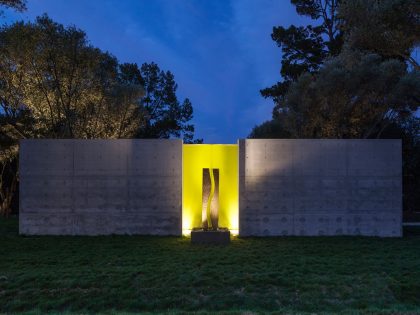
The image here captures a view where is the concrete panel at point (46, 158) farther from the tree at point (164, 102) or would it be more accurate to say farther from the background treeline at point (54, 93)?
the tree at point (164, 102)

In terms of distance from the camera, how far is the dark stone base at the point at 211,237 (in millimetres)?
9188

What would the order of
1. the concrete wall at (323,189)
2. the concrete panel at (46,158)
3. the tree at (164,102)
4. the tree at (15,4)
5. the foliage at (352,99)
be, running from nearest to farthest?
the tree at (15,4)
the concrete wall at (323,189)
the concrete panel at (46,158)
the foliage at (352,99)
the tree at (164,102)

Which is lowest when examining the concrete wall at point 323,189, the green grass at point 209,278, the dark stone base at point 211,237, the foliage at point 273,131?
the green grass at point 209,278

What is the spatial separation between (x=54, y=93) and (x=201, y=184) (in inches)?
296

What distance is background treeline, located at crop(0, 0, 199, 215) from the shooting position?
1377cm

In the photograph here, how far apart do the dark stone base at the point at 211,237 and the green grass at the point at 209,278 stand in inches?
16.7

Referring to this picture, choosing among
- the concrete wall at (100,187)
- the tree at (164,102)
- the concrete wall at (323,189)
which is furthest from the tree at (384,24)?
the tree at (164,102)

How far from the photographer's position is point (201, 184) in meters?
10.9

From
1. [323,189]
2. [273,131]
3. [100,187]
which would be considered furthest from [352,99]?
[100,187]

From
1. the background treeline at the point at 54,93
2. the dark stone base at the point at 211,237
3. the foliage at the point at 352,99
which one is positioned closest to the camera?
the dark stone base at the point at 211,237

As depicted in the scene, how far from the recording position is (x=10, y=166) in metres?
18.0

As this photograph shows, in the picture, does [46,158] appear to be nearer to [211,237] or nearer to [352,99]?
[211,237]

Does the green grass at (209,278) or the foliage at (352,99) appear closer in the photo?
the green grass at (209,278)

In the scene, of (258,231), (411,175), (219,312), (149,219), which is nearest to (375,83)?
(411,175)
